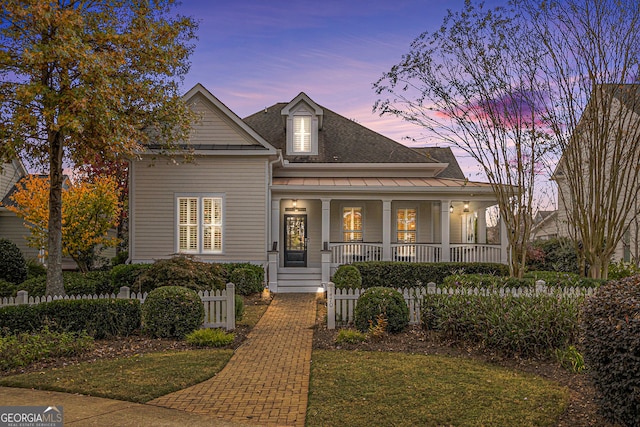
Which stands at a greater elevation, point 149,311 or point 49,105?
point 49,105

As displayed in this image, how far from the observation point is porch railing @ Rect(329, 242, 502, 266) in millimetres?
16797

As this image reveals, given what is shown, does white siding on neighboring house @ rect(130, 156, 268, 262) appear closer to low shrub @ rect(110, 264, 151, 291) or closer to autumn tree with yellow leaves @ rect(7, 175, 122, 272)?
low shrub @ rect(110, 264, 151, 291)

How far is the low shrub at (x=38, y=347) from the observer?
7.18 meters

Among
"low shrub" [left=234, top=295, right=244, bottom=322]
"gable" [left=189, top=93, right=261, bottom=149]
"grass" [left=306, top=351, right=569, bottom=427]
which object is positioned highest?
"gable" [left=189, top=93, right=261, bottom=149]

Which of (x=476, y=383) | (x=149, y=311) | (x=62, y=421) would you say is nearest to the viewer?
(x=62, y=421)

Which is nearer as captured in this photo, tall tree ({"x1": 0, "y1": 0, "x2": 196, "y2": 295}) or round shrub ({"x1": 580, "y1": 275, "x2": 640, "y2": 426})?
round shrub ({"x1": 580, "y1": 275, "x2": 640, "y2": 426})

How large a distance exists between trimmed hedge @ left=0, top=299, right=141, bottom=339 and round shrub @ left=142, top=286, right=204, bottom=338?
1.09 ft

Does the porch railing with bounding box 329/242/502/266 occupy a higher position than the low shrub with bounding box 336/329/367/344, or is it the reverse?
A: the porch railing with bounding box 329/242/502/266

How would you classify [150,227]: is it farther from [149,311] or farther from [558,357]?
[558,357]

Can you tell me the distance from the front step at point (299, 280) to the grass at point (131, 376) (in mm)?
8415

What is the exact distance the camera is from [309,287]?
640 inches

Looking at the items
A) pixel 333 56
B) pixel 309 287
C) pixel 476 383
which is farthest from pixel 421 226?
pixel 476 383

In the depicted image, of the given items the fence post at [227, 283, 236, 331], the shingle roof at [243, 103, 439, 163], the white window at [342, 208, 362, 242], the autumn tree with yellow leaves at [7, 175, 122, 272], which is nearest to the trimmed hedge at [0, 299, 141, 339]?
the fence post at [227, 283, 236, 331]

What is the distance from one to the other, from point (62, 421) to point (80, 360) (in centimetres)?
273
